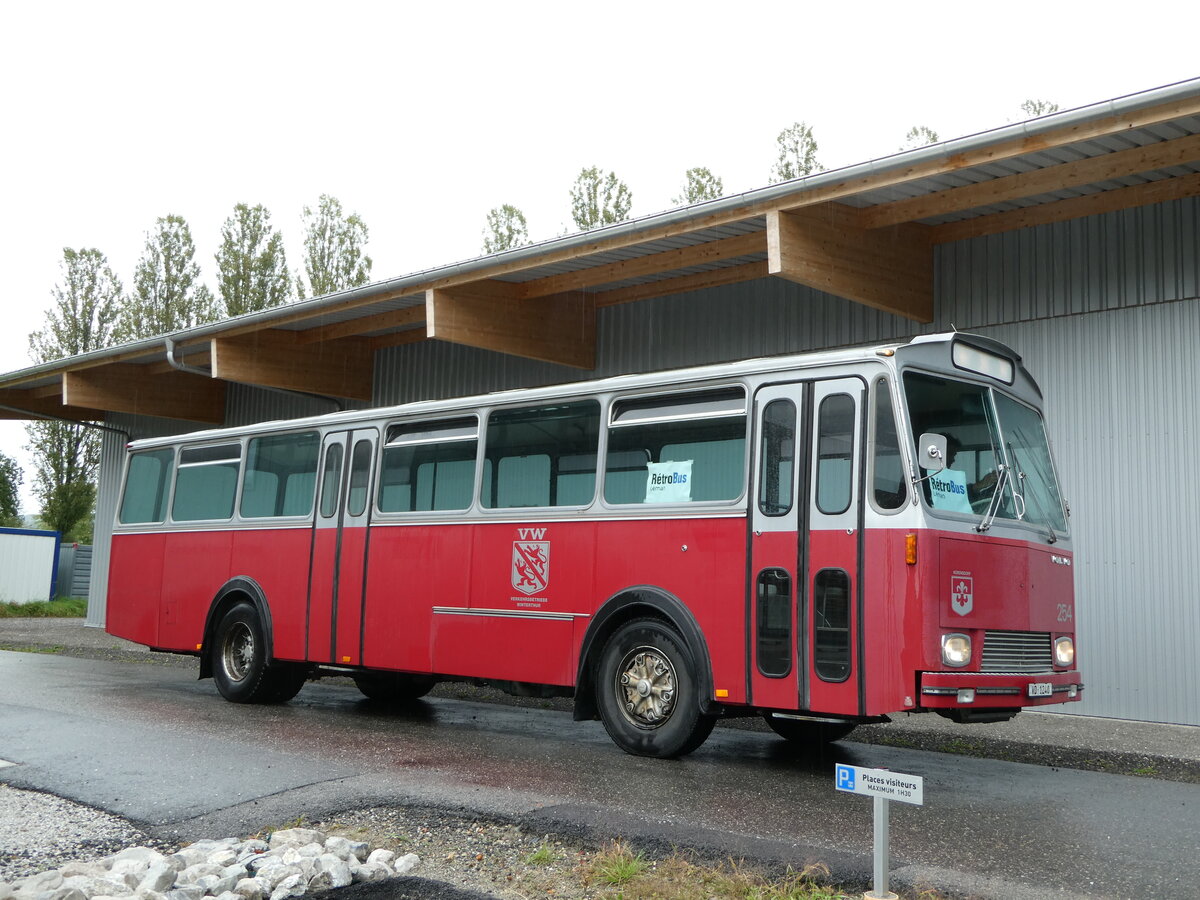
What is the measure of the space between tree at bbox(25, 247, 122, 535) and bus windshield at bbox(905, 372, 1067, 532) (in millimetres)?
39430

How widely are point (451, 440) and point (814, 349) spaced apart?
5335mm

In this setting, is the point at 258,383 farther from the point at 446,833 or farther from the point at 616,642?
the point at 446,833

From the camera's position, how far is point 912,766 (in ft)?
28.7

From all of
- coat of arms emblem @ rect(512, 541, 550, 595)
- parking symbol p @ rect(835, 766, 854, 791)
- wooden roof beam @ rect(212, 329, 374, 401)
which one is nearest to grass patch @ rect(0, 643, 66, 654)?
wooden roof beam @ rect(212, 329, 374, 401)

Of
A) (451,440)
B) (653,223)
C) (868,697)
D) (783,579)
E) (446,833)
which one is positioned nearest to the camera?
(446,833)

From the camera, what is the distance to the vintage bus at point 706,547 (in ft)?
24.8

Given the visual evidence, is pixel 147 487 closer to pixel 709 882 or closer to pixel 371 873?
pixel 371 873

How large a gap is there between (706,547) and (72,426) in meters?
39.9

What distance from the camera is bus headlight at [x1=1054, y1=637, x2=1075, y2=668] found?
8.16 m

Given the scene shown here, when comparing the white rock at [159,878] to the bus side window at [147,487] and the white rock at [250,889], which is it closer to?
the white rock at [250,889]

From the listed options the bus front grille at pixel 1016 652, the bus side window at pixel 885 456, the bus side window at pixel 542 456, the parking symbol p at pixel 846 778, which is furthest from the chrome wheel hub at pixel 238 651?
the parking symbol p at pixel 846 778

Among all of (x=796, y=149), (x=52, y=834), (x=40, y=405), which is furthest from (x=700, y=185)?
(x=52, y=834)

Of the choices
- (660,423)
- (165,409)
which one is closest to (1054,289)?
(660,423)

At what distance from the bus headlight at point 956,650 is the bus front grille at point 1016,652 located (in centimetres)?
16
